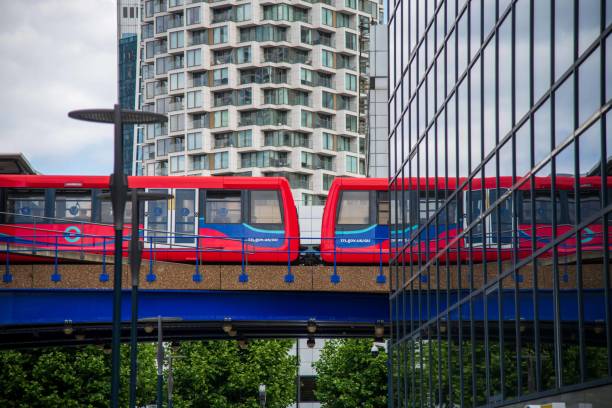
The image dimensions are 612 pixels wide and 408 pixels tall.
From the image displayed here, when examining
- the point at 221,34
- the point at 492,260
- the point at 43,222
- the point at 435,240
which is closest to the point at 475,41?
the point at 492,260

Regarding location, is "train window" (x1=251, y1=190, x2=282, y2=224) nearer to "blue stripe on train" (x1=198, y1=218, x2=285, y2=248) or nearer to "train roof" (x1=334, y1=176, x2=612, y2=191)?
"blue stripe on train" (x1=198, y1=218, x2=285, y2=248)

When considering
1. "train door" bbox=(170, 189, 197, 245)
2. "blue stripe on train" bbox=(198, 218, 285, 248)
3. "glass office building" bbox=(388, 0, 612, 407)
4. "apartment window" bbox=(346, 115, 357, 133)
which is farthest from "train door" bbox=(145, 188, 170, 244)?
"apartment window" bbox=(346, 115, 357, 133)

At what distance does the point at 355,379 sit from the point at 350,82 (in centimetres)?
7135

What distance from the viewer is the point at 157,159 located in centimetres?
14150

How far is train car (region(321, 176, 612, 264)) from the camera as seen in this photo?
1588 centimetres

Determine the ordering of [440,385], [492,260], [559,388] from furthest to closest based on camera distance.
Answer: [440,385] → [492,260] → [559,388]

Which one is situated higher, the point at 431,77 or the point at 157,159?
the point at 157,159

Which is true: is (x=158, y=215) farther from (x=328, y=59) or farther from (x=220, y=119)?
(x=328, y=59)

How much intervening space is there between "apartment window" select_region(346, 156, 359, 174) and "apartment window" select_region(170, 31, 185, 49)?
76.5ft

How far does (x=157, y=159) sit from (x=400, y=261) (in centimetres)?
11140

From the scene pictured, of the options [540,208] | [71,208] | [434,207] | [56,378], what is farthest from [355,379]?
[540,208]

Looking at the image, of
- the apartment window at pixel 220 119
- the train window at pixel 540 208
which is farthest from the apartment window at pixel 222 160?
the train window at pixel 540 208

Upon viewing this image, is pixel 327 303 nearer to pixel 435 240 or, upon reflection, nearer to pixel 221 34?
pixel 435 240

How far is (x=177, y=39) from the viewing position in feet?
454
